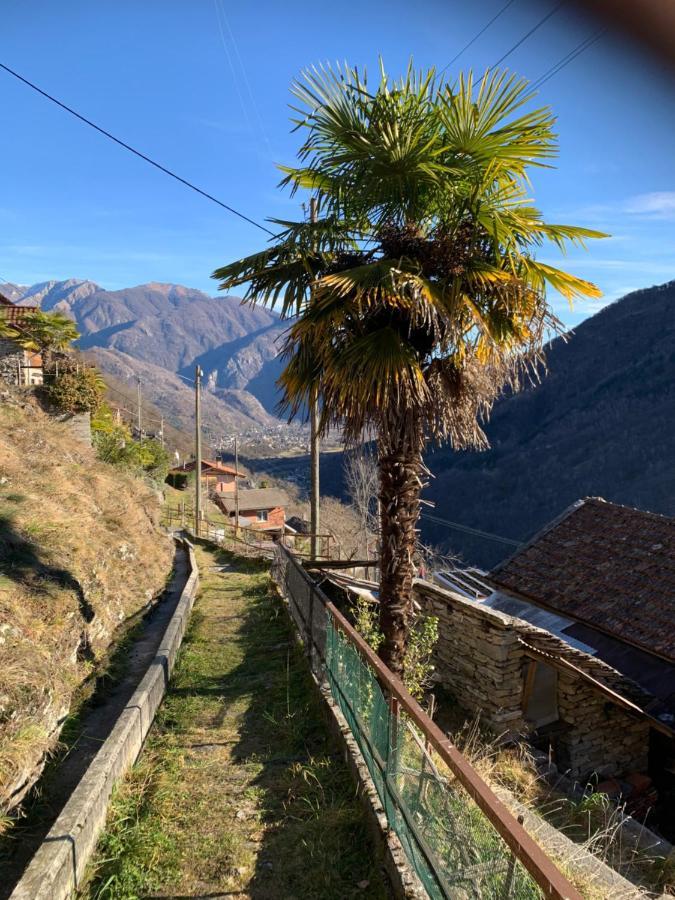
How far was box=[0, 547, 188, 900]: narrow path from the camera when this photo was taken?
13.5 ft

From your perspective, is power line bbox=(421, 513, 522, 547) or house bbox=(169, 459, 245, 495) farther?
power line bbox=(421, 513, 522, 547)

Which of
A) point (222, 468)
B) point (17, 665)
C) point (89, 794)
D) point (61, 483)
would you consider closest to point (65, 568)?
point (17, 665)

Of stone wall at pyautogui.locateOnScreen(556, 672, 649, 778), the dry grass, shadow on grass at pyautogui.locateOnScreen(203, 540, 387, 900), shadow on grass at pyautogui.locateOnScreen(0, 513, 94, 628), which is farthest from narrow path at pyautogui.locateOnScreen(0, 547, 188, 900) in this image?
stone wall at pyautogui.locateOnScreen(556, 672, 649, 778)

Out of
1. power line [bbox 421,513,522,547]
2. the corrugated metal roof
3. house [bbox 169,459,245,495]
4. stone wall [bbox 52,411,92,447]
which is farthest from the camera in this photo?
power line [bbox 421,513,522,547]

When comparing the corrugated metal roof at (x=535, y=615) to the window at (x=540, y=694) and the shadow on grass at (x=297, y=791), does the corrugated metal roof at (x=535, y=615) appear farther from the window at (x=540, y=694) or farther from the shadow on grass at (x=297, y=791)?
the shadow on grass at (x=297, y=791)

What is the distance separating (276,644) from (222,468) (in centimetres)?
5704

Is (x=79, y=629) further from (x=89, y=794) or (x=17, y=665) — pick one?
(x=89, y=794)

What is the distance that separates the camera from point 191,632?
945cm

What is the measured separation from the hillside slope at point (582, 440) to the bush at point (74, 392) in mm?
43902

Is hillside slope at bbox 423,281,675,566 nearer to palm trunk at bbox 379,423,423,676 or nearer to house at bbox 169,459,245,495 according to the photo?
house at bbox 169,459,245,495

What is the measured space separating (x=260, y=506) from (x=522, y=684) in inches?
2025

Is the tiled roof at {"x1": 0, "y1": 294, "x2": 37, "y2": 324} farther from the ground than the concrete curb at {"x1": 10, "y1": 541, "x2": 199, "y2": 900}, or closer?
farther from the ground

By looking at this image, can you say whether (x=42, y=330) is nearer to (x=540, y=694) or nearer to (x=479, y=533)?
(x=540, y=694)

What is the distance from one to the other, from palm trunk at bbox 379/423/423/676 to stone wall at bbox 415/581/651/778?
2.76 m
